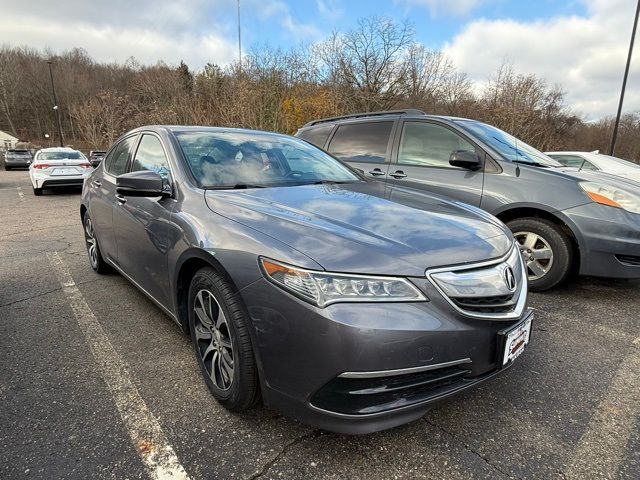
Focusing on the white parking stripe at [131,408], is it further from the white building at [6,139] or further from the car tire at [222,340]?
the white building at [6,139]

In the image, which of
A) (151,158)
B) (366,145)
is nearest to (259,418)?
(151,158)

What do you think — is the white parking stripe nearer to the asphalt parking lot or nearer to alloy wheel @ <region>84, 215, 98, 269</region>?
the asphalt parking lot

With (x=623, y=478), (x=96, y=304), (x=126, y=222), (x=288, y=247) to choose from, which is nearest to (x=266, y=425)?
(x=288, y=247)

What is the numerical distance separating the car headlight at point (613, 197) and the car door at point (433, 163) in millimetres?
931

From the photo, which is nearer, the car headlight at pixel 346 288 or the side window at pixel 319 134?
the car headlight at pixel 346 288

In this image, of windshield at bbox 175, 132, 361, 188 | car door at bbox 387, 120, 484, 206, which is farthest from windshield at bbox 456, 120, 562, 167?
windshield at bbox 175, 132, 361, 188

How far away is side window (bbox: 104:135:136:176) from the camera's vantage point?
140 inches

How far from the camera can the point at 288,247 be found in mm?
1725

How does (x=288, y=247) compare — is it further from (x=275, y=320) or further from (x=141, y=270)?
(x=141, y=270)

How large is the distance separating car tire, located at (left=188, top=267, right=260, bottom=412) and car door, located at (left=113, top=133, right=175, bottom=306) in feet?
1.37

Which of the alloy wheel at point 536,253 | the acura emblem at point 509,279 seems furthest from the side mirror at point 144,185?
the alloy wheel at point 536,253

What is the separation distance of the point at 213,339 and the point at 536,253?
10.1ft

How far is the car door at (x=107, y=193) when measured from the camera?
3516 mm

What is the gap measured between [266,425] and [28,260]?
446cm
